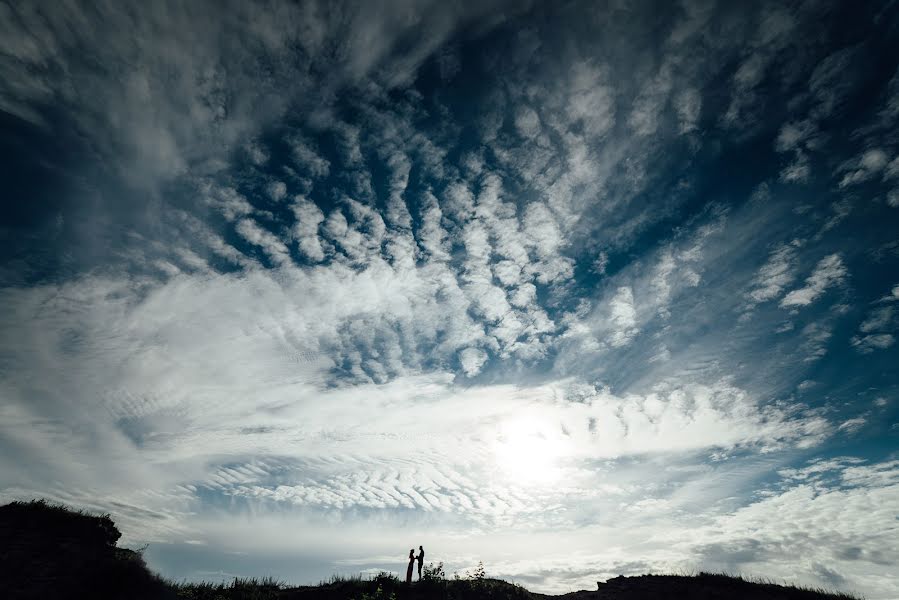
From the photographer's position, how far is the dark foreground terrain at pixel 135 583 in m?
16.6

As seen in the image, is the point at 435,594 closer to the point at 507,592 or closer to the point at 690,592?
the point at 507,592

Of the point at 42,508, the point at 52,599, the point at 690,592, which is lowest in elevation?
the point at 52,599

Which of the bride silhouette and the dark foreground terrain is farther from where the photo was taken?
the bride silhouette

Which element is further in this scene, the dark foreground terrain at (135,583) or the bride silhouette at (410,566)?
the bride silhouette at (410,566)

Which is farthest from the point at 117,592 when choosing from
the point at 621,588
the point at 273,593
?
the point at 621,588

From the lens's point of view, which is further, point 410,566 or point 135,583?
point 410,566

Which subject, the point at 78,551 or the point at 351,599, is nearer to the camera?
the point at 78,551

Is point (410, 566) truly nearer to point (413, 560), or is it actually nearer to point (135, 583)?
point (413, 560)

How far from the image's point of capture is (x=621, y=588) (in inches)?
945

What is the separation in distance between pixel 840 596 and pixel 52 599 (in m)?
34.4

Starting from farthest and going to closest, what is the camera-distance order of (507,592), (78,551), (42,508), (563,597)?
1. (563,597)
2. (507,592)
3. (42,508)
4. (78,551)

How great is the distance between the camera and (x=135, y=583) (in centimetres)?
1741

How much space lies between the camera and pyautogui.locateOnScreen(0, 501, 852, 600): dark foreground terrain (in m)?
16.6

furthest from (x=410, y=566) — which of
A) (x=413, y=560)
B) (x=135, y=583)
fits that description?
(x=135, y=583)
